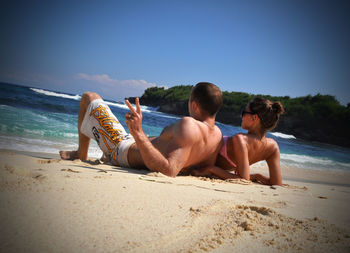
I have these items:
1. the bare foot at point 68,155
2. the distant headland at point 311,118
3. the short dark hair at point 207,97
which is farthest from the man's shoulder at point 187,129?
the distant headland at point 311,118

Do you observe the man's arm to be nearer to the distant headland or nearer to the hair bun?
the hair bun

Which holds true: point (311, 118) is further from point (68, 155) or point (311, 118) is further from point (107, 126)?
point (68, 155)

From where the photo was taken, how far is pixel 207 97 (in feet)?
7.90

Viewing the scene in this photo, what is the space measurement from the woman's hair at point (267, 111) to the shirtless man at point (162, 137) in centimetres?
64

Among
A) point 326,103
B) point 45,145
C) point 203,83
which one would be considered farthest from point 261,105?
point 326,103

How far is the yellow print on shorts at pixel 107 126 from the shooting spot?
111 inches

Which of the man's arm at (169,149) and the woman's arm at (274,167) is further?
the woman's arm at (274,167)

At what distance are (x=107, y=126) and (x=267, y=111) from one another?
2.11 m

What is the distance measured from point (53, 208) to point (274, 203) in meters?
1.50

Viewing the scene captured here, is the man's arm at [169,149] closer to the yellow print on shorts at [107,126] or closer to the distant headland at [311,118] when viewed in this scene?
the yellow print on shorts at [107,126]

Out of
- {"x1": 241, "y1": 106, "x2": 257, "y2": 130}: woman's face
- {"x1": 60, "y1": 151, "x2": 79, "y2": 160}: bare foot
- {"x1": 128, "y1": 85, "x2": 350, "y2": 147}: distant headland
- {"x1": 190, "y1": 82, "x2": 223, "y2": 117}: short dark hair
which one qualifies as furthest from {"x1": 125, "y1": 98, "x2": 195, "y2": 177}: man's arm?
{"x1": 128, "y1": 85, "x2": 350, "y2": 147}: distant headland

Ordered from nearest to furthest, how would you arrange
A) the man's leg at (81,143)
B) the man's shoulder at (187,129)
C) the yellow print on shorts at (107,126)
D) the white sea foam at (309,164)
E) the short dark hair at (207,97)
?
the man's shoulder at (187,129), the short dark hair at (207,97), the yellow print on shorts at (107,126), the man's leg at (81,143), the white sea foam at (309,164)

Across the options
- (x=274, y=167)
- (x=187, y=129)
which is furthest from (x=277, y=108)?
(x=187, y=129)

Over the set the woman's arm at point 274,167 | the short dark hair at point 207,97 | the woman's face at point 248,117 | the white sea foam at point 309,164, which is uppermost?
the short dark hair at point 207,97
